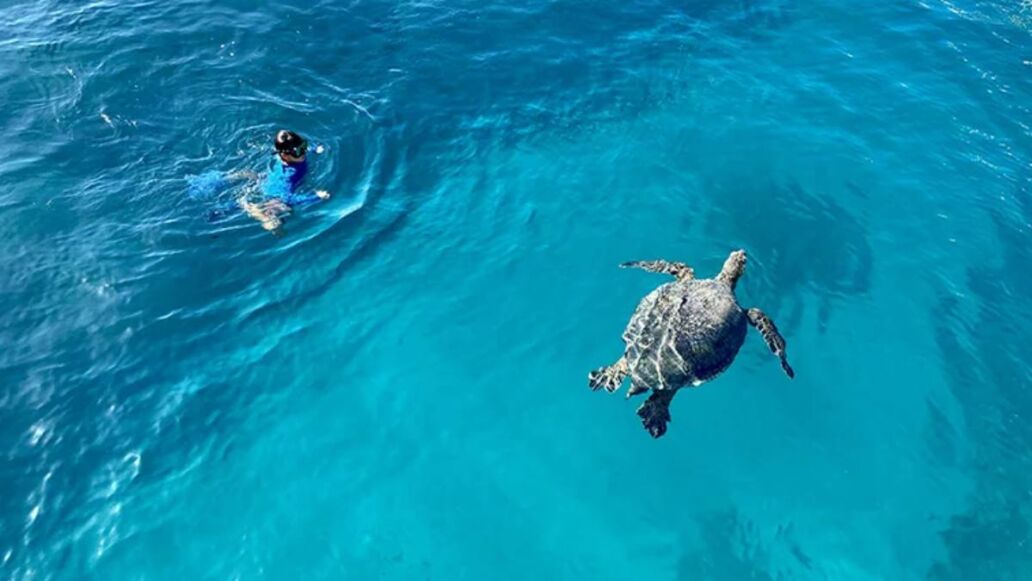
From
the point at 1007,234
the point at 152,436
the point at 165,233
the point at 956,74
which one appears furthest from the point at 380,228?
the point at 956,74

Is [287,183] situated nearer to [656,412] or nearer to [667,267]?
[667,267]

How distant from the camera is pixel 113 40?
20.0 metres

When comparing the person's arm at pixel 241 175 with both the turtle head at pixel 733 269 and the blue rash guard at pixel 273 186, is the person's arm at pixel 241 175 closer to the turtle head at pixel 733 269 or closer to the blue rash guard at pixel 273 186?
the blue rash guard at pixel 273 186

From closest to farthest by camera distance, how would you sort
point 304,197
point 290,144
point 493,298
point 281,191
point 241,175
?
1. point 493,298
2. point 290,144
3. point 281,191
4. point 304,197
5. point 241,175

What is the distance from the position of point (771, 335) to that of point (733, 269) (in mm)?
1709

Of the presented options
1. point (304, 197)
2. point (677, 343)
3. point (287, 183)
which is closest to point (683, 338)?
point (677, 343)

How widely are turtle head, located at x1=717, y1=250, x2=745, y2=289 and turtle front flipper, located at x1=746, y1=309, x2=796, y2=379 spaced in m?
0.84

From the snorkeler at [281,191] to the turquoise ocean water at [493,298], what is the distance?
0.72 m

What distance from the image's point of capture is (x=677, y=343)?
462 inches

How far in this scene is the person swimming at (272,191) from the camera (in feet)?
51.8

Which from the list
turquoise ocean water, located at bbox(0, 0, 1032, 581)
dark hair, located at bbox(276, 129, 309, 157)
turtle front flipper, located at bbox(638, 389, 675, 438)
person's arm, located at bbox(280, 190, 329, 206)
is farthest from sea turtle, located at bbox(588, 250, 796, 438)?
dark hair, located at bbox(276, 129, 309, 157)

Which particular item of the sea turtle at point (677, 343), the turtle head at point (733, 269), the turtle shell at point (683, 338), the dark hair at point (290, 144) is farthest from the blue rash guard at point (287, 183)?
the turtle head at point (733, 269)

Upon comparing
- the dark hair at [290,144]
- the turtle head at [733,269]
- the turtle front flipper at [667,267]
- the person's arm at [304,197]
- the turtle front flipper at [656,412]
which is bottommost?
the turtle front flipper at [656,412]

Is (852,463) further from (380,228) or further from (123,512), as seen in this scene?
(123,512)
